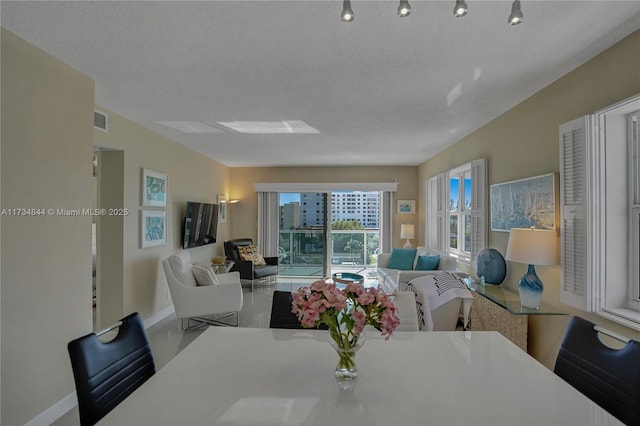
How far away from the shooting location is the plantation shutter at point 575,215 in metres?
2.20

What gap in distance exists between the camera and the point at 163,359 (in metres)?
3.22

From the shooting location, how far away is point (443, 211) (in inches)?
215

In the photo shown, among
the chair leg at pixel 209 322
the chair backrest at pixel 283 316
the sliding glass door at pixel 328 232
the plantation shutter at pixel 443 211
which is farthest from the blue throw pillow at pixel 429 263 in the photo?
the chair backrest at pixel 283 316

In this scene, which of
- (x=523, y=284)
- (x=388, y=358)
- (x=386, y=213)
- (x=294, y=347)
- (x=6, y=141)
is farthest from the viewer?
(x=386, y=213)

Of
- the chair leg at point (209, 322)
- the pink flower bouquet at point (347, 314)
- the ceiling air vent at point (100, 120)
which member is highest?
the ceiling air vent at point (100, 120)

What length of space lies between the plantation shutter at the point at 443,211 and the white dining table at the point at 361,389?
390cm

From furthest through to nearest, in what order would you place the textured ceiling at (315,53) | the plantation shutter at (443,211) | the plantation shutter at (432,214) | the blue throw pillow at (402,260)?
the plantation shutter at (432,214), the blue throw pillow at (402,260), the plantation shutter at (443,211), the textured ceiling at (315,53)

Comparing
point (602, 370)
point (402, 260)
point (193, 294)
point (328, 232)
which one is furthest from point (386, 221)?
point (602, 370)

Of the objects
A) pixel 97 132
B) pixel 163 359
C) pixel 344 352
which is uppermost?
pixel 97 132

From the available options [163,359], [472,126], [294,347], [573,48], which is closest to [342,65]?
[573,48]

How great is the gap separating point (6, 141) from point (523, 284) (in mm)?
3688

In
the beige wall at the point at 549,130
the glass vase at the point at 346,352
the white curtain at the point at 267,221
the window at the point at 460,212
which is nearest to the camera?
the glass vase at the point at 346,352

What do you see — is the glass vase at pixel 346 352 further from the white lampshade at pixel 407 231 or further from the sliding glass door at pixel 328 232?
the sliding glass door at pixel 328 232

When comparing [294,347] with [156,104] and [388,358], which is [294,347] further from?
[156,104]
